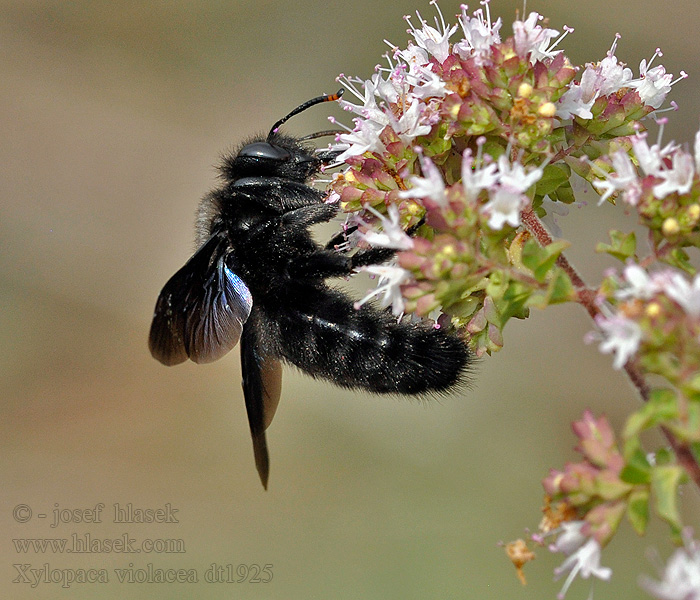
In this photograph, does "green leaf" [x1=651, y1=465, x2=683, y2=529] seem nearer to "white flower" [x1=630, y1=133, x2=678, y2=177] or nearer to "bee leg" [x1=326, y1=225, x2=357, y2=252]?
"white flower" [x1=630, y1=133, x2=678, y2=177]

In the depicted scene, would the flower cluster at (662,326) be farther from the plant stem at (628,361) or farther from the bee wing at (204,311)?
the bee wing at (204,311)

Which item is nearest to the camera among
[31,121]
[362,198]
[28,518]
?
[362,198]

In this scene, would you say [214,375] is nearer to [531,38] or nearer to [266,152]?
[266,152]

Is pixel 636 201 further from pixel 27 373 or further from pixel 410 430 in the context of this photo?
pixel 27 373

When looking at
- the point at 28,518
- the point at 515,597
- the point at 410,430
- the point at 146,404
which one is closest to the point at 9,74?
the point at 146,404

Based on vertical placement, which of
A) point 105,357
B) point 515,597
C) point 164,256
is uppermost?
point 164,256

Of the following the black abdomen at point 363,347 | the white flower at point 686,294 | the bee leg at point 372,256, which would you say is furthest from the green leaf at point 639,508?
the bee leg at point 372,256

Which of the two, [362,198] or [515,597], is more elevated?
[362,198]

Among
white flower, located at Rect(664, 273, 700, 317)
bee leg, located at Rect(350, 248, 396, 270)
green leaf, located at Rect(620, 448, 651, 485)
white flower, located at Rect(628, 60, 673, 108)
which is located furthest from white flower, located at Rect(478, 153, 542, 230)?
white flower, located at Rect(628, 60, 673, 108)
